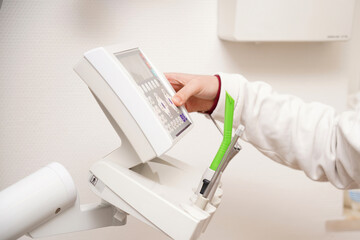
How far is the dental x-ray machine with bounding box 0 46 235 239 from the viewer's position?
1.73ft

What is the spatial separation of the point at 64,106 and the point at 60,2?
236 mm

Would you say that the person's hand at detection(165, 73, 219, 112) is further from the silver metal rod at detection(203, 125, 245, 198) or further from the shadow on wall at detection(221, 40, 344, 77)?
the shadow on wall at detection(221, 40, 344, 77)

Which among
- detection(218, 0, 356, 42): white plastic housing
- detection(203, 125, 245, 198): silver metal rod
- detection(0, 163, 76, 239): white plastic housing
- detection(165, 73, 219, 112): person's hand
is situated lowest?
detection(0, 163, 76, 239): white plastic housing

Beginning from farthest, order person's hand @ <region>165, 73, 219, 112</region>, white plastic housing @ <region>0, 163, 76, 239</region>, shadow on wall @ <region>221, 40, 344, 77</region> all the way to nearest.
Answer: shadow on wall @ <region>221, 40, 344, 77</region>, person's hand @ <region>165, 73, 219, 112</region>, white plastic housing @ <region>0, 163, 76, 239</region>


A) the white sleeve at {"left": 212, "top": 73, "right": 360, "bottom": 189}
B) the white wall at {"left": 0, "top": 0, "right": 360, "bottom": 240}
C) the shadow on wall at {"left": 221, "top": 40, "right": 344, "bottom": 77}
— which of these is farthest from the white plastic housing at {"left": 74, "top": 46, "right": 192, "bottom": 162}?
the shadow on wall at {"left": 221, "top": 40, "right": 344, "bottom": 77}

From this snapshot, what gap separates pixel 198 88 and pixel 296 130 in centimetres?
20

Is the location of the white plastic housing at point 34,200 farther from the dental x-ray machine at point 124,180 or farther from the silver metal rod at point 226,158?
the silver metal rod at point 226,158

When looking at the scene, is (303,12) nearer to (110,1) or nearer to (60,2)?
(110,1)

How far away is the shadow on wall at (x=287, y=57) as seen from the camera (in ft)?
3.37

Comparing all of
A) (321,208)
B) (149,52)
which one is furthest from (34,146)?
(321,208)

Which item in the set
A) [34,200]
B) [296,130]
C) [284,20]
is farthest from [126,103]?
[284,20]

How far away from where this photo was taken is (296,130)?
0.75 meters

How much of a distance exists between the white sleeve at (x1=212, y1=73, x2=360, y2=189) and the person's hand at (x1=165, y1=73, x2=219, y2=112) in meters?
0.02

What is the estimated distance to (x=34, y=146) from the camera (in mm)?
940
